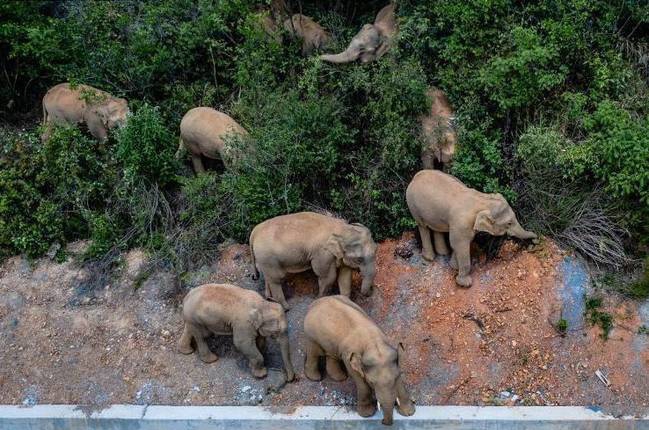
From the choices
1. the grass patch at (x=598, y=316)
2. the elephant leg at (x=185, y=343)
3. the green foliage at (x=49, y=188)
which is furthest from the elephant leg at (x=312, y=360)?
the green foliage at (x=49, y=188)

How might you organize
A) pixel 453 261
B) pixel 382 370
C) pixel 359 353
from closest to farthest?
pixel 382 370 < pixel 359 353 < pixel 453 261

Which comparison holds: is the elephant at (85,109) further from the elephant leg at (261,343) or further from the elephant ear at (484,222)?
the elephant ear at (484,222)

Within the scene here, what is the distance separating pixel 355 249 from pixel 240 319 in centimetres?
160

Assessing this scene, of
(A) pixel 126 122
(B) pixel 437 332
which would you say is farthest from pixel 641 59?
(A) pixel 126 122

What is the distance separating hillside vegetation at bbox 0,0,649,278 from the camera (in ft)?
32.6

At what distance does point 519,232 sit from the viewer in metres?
9.52

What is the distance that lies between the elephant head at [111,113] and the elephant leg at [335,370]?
518cm

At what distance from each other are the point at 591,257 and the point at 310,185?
388 centimetres

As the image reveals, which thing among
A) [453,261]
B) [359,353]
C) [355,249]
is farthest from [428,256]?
[359,353]

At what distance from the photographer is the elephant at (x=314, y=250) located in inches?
368

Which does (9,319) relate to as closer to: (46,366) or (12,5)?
(46,366)

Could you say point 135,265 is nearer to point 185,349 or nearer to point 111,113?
point 185,349

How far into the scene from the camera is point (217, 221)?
35.8 feet

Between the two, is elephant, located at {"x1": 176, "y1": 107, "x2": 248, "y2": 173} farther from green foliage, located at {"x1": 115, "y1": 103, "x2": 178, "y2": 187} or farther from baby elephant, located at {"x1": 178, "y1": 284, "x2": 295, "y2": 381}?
baby elephant, located at {"x1": 178, "y1": 284, "x2": 295, "y2": 381}
